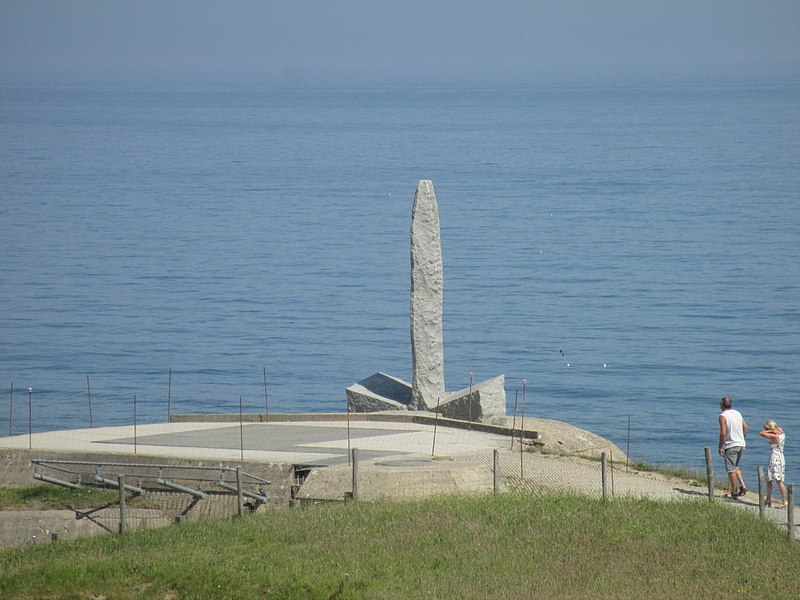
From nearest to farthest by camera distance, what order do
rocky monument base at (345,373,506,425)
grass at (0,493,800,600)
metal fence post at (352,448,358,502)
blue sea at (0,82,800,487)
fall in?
grass at (0,493,800,600) → metal fence post at (352,448,358,502) → rocky monument base at (345,373,506,425) → blue sea at (0,82,800,487)

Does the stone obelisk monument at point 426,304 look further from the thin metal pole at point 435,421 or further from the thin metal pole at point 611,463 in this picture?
the thin metal pole at point 611,463

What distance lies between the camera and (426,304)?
101 feet

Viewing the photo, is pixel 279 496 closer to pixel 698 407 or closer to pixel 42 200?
pixel 698 407

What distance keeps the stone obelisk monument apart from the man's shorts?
9.66 m

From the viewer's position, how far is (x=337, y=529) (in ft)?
61.8

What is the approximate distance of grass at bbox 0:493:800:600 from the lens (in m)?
16.4

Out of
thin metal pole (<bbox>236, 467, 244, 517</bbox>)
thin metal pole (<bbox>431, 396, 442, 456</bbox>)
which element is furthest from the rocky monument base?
thin metal pole (<bbox>236, 467, 244, 517</bbox>)

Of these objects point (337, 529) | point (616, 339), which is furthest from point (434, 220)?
point (616, 339)

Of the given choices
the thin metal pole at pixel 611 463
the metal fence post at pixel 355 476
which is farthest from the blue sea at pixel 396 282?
the metal fence post at pixel 355 476

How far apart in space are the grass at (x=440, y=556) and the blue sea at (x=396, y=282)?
12.2 meters

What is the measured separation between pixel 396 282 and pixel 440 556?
151 ft

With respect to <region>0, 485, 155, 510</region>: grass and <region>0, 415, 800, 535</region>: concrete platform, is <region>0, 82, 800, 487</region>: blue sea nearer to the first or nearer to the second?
<region>0, 415, 800, 535</region>: concrete platform

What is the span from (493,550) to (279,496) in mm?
5304

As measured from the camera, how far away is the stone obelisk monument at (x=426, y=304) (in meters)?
30.4
